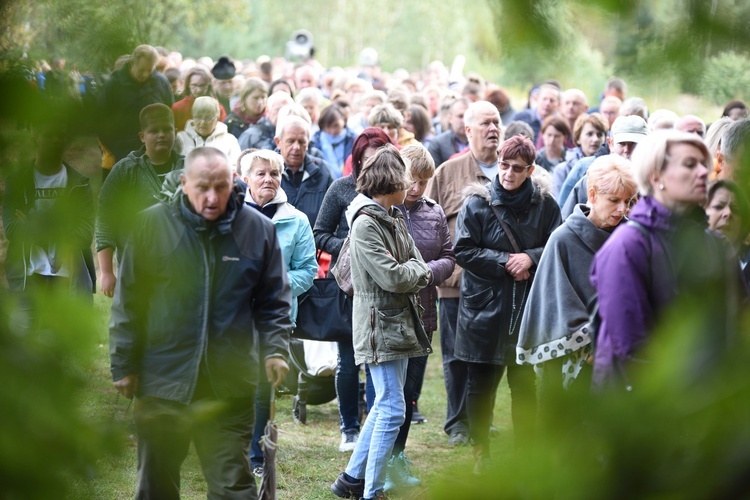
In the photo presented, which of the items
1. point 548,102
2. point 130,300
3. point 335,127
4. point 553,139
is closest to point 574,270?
point 130,300

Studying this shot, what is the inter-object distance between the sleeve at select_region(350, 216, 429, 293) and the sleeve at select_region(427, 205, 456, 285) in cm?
76

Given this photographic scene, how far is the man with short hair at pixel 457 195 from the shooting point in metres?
7.58

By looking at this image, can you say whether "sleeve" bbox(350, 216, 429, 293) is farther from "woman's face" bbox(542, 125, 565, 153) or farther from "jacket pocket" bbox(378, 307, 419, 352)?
"woman's face" bbox(542, 125, 565, 153)

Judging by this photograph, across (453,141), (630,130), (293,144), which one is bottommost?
(293,144)

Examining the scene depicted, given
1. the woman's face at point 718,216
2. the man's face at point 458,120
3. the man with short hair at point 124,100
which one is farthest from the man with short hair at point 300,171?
the man with short hair at point 124,100

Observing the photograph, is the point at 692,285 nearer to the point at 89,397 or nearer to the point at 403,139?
the point at 89,397

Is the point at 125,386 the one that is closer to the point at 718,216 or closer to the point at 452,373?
the point at 718,216

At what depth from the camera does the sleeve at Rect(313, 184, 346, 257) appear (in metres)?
7.02

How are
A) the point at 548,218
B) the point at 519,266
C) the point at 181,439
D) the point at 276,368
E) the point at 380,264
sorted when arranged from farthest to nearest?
the point at 548,218
the point at 519,266
the point at 380,264
the point at 276,368
the point at 181,439

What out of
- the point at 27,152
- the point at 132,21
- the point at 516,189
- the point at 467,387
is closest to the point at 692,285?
the point at 132,21

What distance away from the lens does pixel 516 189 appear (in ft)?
21.8

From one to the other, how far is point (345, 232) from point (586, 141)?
303cm

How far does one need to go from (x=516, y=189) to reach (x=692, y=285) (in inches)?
208

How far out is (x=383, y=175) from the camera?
5859 millimetres
